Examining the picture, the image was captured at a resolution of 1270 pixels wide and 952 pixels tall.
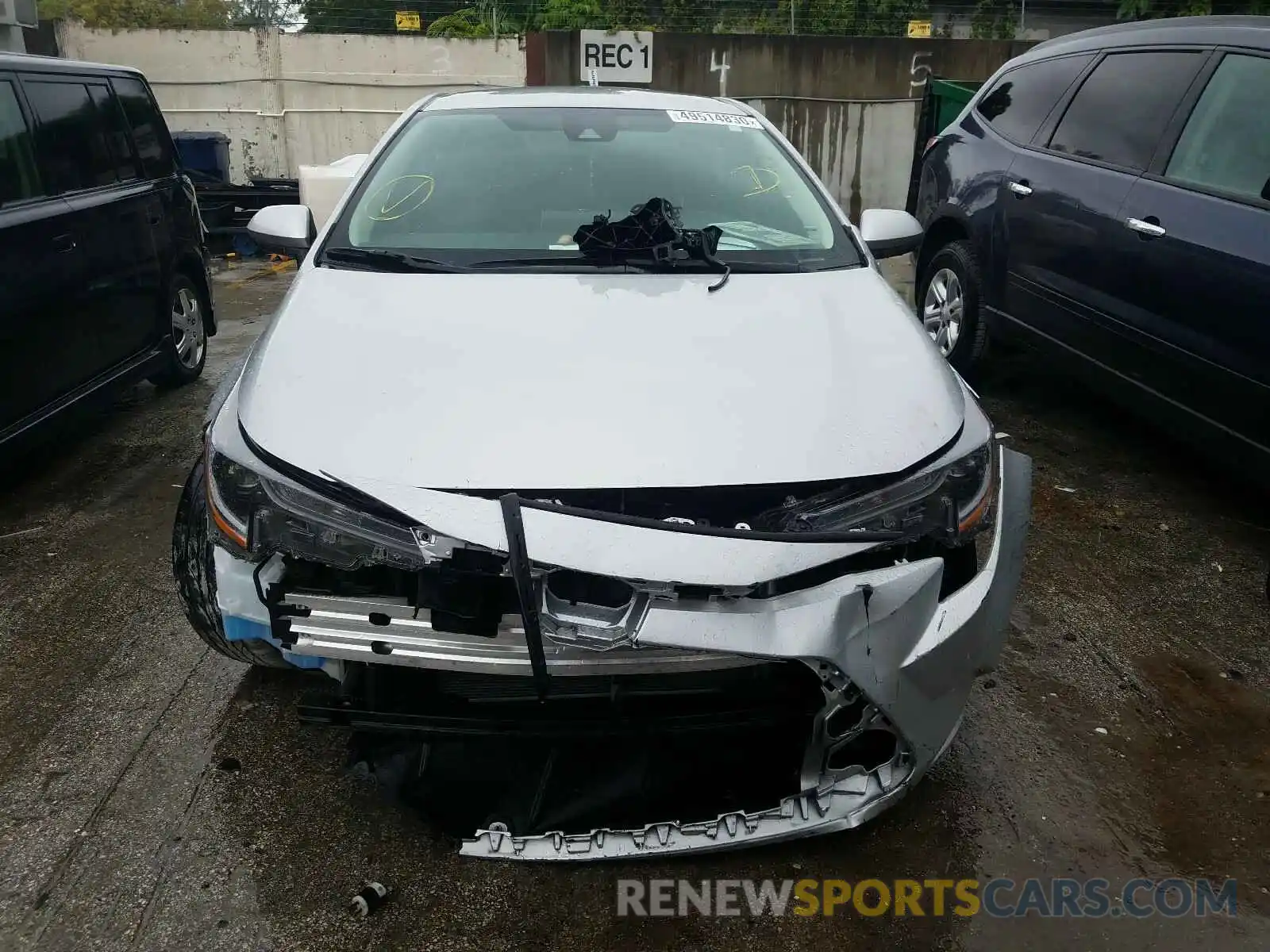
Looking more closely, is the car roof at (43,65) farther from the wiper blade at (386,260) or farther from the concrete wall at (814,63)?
the concrete wall at (814,63)

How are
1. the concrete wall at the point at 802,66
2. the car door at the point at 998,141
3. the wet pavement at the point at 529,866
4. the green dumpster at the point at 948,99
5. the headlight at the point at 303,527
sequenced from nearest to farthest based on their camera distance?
the headlight at the point at 303,527
the wet pavement at the point at 529,866
the car door at the point at 998,141
the green dumpster at the point at 948,99
the concrete wall at the point at 802,66

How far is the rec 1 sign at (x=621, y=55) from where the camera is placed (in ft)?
41.2

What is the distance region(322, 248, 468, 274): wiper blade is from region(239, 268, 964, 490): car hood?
73mm

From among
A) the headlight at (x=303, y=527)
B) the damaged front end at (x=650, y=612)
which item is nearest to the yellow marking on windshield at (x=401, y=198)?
the damaged front end at (x=650, y=612)

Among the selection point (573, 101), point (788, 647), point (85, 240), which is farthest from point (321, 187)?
point (788, 647)

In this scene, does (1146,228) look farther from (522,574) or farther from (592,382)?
(522,574)

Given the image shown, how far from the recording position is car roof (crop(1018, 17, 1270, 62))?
12.5 feet

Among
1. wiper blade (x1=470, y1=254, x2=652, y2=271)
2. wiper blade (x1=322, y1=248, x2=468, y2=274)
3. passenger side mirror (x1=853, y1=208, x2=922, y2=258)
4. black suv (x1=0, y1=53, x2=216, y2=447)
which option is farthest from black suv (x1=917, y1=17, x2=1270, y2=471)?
black suv (x1=0, y1=53, x2=216, y2=447)

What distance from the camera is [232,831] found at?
2.32m

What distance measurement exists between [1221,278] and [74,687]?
398 centimetres

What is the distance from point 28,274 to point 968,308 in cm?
441

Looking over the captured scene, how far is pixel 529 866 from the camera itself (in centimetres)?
224

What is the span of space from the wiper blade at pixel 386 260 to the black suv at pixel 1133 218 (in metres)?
2.69

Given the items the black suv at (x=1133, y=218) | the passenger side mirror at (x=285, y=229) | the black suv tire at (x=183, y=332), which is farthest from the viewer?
the black suv tire at (x=183, y=332)
